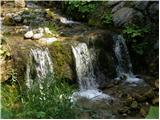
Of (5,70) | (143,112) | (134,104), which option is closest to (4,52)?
(5,70)

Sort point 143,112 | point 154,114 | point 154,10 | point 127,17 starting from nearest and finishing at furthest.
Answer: point 154,114 → point 143,112 → point 154,10 → point 127,17

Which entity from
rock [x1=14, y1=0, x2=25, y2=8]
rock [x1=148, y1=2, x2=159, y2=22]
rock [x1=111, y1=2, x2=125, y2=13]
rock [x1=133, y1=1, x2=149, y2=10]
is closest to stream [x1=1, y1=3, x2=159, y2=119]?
rock [x1=111, y1=2, x2=125, y2=13]

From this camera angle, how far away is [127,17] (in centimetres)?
896

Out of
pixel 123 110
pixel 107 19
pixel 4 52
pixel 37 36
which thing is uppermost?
pixel 107 19

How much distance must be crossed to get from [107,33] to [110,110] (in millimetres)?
2445

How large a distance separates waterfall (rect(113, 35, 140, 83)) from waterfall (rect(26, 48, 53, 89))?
163cm

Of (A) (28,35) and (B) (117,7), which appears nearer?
(A) (28,35)

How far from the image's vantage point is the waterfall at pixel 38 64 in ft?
23.9

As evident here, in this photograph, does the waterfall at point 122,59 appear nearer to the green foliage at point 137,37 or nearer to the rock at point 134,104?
the green foliage at point 137,37

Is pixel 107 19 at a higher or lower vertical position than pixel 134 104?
higher

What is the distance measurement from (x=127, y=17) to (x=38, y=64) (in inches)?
105

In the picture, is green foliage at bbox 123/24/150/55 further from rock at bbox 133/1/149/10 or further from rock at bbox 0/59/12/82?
rock at bbox 0/59/12/82

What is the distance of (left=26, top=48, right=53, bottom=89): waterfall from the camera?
23.9ft

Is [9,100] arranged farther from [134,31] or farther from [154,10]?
[154,10]
